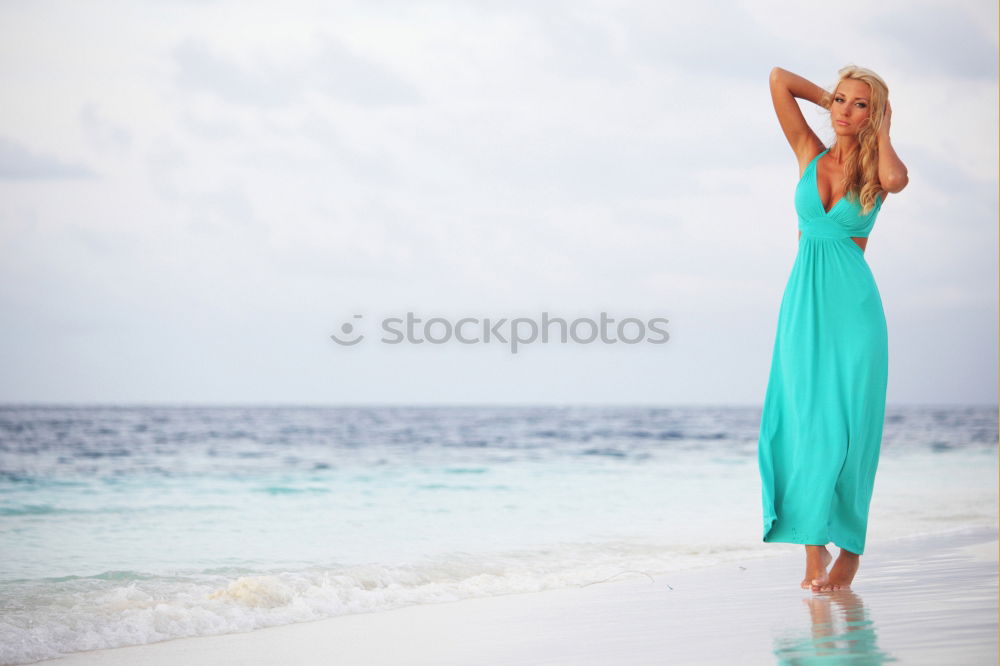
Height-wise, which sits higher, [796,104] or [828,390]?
[796,104]

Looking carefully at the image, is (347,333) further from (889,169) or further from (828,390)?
(889,169)

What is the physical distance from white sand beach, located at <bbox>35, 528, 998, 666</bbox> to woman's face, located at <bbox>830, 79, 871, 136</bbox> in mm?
1618

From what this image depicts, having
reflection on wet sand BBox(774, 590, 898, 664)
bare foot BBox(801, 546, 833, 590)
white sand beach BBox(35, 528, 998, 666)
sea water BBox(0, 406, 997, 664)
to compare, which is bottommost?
sea water BBox(0, 406, 997, 664)

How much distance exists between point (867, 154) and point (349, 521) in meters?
4.55

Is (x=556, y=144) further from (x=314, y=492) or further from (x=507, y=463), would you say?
(x=314, y=492)

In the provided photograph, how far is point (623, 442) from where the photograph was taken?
53.3 feet

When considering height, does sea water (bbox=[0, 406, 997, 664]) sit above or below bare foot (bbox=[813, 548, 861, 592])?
below

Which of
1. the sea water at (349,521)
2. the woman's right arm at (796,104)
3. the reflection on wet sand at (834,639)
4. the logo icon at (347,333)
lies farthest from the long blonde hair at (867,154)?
the logo icon at (347,333)

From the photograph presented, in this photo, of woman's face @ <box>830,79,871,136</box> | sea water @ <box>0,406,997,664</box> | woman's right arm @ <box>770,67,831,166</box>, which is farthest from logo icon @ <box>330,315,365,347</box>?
woman's face @ <box>830,79,871,136</box>

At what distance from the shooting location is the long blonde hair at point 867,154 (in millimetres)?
3160

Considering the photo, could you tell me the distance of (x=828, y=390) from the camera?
3.19 m

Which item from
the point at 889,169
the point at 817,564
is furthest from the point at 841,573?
the point at 889,169

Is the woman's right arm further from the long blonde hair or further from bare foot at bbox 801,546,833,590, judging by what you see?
bare foot at bbox 801,546,833,590

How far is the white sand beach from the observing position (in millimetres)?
2545
